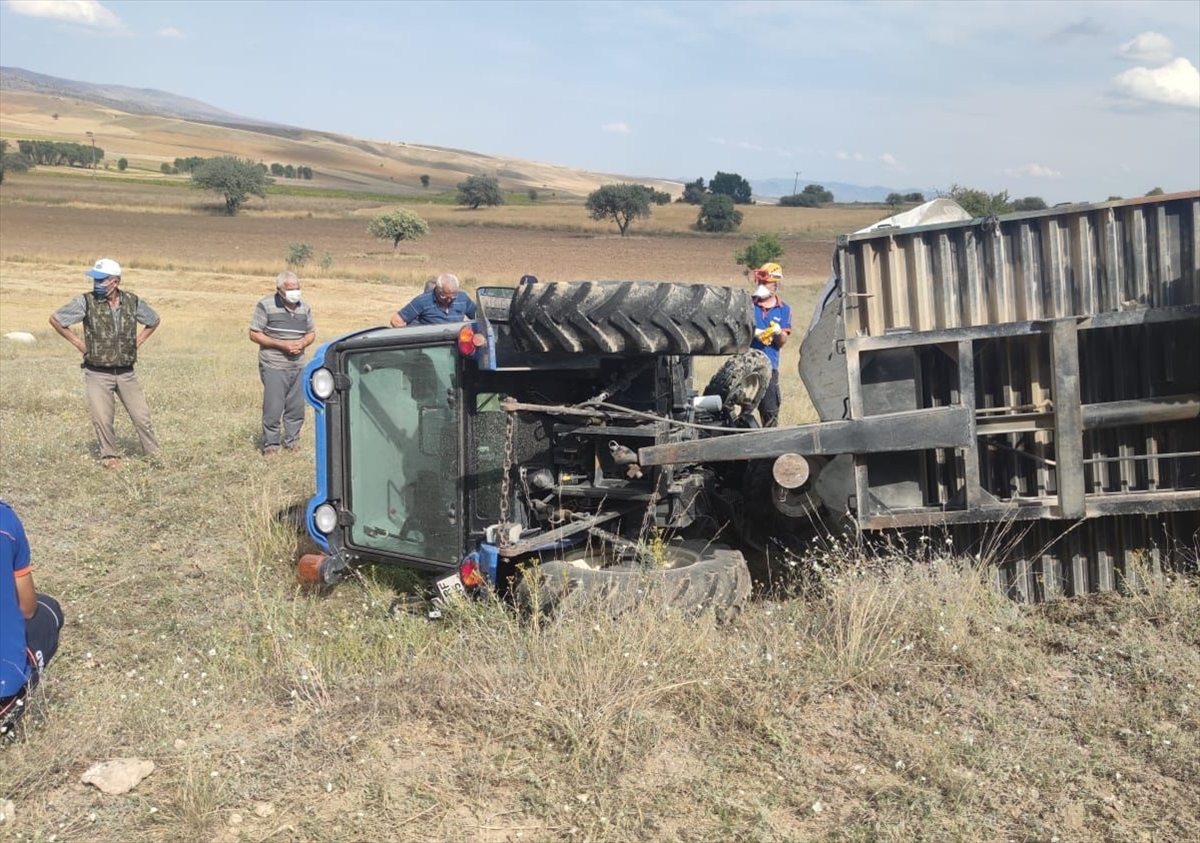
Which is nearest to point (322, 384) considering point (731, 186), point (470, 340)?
point (470, 340)

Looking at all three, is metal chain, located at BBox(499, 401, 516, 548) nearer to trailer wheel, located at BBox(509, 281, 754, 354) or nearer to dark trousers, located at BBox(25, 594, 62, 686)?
trailer wheel, located at BBox(509, 281, 754, 354)

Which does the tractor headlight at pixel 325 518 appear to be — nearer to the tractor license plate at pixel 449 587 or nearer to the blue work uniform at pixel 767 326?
the tractor license plate at pixel 449 587

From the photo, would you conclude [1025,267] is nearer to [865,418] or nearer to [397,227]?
[865,418]

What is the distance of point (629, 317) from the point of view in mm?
4457

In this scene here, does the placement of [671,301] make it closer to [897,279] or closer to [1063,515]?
[897,279]

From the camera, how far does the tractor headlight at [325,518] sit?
18.3 ft

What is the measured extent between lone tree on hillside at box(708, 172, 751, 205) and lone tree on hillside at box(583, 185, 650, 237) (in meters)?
31.1

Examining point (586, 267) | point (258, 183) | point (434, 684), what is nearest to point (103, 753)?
point (434, 684)

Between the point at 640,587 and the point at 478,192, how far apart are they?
86.8 m

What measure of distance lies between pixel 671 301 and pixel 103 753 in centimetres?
284

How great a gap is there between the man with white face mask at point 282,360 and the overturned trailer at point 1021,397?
18.8 feet

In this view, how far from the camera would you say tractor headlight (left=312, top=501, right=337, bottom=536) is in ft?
18.3

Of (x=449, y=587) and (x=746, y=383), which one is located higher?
(x=746, y=383)

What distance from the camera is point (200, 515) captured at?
24.8 ft
